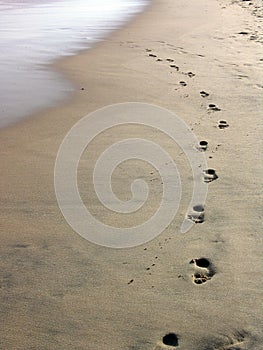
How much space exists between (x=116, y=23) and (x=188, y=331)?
397 inches

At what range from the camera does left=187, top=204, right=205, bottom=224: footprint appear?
3.36m

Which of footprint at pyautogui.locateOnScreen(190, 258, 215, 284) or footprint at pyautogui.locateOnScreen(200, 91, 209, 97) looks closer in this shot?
footprint at pyautogui.locateOnScreen(190, 258, 215, 284)

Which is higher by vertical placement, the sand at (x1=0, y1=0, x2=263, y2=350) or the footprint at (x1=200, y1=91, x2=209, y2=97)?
the footprint at (x1=200, y1=91, x2=209, y2=97)

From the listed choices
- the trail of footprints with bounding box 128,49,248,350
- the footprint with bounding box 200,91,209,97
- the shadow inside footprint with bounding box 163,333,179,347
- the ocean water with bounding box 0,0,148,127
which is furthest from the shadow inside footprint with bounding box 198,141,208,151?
the shadow inside footprint with bounding box 163,333,179,347

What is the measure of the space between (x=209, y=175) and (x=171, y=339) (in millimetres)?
1790

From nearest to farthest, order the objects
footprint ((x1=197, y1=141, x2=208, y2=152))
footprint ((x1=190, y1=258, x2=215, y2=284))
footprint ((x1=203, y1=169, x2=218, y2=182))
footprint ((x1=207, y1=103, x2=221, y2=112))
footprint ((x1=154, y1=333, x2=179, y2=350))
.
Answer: footprint ((x1=154, y1=333, x2=179, y2=350)) < footprint ((x1=190, y1=258, x2=215, y2=284)) < footprint ((x1=203, y1=169, x2=218, y2=182)) < footprint ((x1=197, y1=141, x2=208, y2=152)) < footprint ((x1=207, y1=103, x2=221, y2=112))

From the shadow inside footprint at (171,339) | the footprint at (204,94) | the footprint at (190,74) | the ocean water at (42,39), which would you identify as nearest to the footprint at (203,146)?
the footprint at (204,94)

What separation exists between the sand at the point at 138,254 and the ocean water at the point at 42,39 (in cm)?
52

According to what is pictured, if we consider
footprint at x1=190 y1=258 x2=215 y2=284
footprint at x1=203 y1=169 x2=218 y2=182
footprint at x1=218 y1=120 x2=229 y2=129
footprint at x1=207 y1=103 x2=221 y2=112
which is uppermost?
footprint at x1=207 y1=103 x2=221 y2=112

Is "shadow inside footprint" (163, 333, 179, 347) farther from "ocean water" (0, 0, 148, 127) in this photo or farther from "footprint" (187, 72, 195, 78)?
"footprint" (187, 72, 195, 78)

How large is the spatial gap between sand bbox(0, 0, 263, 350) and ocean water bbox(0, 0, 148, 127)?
1.71ft

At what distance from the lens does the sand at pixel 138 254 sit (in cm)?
247

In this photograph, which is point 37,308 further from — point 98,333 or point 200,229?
point 200,229

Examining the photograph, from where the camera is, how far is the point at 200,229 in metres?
3.25
